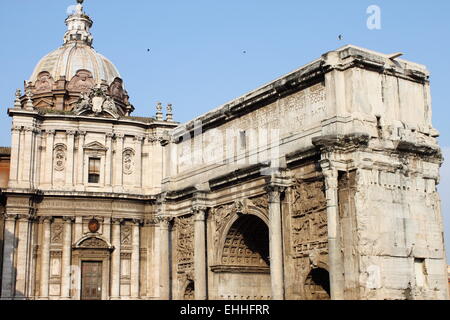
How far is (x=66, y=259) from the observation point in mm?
36469

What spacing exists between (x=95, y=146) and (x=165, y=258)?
10.3 m

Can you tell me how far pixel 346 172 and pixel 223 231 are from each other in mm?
7897

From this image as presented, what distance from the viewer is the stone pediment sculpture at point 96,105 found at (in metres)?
39.1

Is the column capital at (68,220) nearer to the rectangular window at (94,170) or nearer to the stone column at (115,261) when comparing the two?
the stone column at (115,261)

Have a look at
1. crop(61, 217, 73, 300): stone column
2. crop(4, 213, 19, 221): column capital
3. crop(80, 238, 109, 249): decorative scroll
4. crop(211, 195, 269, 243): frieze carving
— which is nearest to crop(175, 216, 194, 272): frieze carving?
crop(211, 195, 269, 243): frieze carving

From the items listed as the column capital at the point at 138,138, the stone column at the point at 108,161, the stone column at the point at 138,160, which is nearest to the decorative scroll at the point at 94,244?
the stone column at the point at 108,161

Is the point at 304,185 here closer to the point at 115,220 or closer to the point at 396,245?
the point at 396,245

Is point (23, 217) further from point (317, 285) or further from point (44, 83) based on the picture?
point (317, 285)

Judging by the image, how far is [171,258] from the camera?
102ft

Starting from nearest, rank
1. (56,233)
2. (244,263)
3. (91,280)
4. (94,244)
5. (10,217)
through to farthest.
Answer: (244,263)
(10,217)
(56,233)
(91,280)
(94,244)

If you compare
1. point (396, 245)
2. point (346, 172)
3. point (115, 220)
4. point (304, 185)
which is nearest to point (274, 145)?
point (304, 185)

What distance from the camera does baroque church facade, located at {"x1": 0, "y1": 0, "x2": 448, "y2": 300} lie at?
71.2 ft

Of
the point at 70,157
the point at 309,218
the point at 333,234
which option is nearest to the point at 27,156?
the point at 70,157

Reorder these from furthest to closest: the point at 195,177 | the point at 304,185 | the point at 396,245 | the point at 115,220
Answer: the point at 115,220, the point at 195,177, the point at 304,185, the point at 396,245
